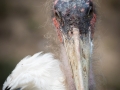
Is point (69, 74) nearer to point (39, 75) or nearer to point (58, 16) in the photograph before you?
point (39, 75)

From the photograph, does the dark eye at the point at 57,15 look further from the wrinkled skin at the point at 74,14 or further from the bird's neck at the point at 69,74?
the bird's neck at the point at 69,74

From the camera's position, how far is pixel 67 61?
2.53 meters

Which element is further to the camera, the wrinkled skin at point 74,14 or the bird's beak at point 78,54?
the wrinkled skin at point 74,14

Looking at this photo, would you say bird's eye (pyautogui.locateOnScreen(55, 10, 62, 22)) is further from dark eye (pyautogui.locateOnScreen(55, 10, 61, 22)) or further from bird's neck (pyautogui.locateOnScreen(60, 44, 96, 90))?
bird's neck (pyautogui.locateOnScreen(60, 44, 96, 90))

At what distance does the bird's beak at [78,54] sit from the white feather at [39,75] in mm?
255

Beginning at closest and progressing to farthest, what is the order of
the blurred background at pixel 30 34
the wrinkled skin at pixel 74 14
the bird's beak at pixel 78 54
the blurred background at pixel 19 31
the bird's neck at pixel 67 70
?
1. the bird's beak at pixel 78 54
2. the wrinkled skin at pixel 74 14
3. the bird's neck at pixel 67 70
4. the blurred background at pixel 30 34
5. the blurred background at pixel 19 31

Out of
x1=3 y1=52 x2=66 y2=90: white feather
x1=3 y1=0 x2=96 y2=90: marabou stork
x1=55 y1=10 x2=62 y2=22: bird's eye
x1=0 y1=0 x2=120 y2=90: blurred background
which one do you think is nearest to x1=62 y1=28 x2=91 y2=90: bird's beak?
x1=3 y1=0 x2=96 y2=90: marabou stork

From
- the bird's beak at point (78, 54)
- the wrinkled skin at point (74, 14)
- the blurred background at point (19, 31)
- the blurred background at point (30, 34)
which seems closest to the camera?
the bird's beak at point (78, 54)

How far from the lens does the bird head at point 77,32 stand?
2.27 meters

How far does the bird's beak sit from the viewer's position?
2.25 meters

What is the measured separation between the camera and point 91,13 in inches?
97.3

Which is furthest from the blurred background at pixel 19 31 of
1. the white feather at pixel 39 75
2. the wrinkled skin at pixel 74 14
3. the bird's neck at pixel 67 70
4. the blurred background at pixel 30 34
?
the wrinkled skin at pixel 74 14

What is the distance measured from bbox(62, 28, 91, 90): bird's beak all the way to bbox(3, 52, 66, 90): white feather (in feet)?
0.84

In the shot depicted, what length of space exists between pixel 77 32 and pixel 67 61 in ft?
0.86
